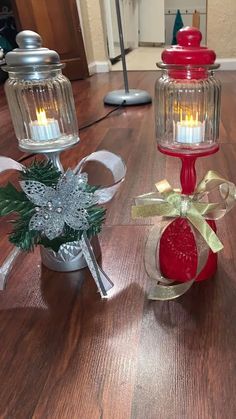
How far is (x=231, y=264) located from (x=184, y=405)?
0.82 ft

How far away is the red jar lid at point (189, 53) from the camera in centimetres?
39

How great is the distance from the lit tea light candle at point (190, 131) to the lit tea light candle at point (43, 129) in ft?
0.57

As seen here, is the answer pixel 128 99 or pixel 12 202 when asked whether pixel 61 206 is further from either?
pixel 128 99

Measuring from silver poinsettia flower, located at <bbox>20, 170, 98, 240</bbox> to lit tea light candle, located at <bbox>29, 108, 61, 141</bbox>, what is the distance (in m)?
0.08

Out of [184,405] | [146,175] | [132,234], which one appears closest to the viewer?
[184,405]

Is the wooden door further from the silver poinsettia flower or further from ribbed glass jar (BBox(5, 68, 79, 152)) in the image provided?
the silver poinsettia flower

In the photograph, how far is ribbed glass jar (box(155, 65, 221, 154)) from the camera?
432 mm

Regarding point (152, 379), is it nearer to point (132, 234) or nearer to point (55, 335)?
point (55, 335)

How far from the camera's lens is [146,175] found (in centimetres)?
91

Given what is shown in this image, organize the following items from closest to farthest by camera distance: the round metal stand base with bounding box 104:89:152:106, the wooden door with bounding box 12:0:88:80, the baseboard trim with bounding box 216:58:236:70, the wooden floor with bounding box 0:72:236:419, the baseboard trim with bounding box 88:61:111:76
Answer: the wooden floor with bounding box 0:72:236:419 → the round metal stand base with bounding box 104:89:152:106 → the wooden door with bounding box 12:0:88:80 → the baseboard trim with bounding box 216:58:236:70 → the baseboard trim with bounding box 88:61:111:76

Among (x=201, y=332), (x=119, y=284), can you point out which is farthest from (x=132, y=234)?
(x=201, y=332)

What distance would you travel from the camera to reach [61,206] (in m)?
0.46

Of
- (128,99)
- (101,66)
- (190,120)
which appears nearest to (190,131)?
(190,120)

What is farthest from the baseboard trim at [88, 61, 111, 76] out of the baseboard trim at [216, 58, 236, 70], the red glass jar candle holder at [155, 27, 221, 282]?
the red glass jar candle holder at [155, 27, 221, 282]
